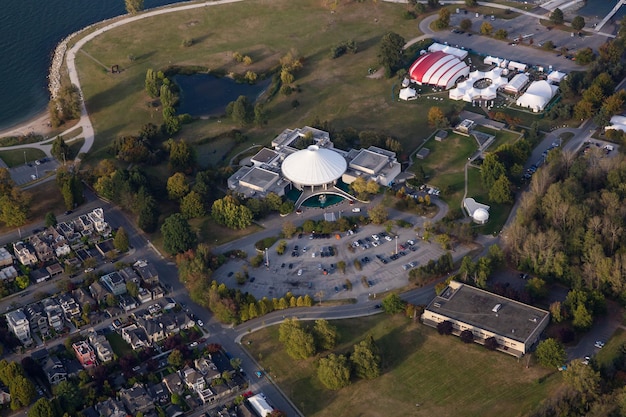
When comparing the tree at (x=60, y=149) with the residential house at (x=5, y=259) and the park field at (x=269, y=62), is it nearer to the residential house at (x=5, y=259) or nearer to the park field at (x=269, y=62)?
the park field at (x=269, y=62)

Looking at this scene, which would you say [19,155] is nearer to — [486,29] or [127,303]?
[127,303]

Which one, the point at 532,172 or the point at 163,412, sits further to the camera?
the point at 532,172

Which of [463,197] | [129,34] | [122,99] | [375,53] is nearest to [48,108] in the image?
[122,99]

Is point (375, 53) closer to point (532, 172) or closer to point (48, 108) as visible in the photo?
point (532, 172)

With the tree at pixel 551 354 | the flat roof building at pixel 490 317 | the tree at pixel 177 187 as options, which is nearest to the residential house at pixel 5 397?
the tree at pixel 177 187

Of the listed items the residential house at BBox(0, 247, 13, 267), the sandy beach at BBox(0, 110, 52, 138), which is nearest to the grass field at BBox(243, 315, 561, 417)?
the residential house at BBox(0, 247, 13, 267)

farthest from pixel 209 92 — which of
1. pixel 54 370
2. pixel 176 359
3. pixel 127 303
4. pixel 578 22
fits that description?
pixel 578 22
